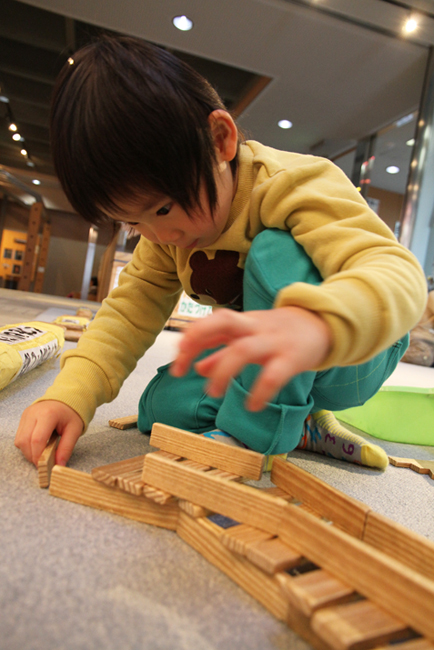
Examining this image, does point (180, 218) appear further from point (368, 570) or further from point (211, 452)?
point (368, 570)

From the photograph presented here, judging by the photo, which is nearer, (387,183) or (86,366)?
(86,366)

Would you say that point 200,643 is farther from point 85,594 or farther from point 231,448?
point 231,448

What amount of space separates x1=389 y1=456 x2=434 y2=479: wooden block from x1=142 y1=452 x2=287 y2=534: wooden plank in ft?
1.69

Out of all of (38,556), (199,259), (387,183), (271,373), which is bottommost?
(38,556)

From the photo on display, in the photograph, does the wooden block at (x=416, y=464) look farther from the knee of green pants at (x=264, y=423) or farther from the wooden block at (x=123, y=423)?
the wooden block at (x=123, y=423)

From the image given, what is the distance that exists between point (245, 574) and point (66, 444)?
0.30m

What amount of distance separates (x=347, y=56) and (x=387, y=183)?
2.49m

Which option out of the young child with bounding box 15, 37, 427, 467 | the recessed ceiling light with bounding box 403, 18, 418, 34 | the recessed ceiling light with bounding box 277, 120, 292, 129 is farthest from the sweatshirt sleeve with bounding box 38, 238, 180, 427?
the recessed ceiling light with bounding box 277, 120, 292, 129

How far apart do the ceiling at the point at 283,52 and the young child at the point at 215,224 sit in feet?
7.00

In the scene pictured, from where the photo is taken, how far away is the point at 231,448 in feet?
1.70

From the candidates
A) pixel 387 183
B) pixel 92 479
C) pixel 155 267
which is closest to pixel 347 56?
pixel 387 183

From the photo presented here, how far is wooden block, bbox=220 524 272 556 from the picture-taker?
0.35 m

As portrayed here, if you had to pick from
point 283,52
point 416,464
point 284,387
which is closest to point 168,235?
point 284,387

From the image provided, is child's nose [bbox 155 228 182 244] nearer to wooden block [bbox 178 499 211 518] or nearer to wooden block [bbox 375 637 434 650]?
wooden block [bbox 178 499 211 518]
